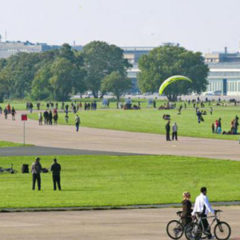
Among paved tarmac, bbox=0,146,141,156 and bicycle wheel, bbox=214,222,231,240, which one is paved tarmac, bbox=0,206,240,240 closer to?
bicycle wheel, bbox=214,222,231,240

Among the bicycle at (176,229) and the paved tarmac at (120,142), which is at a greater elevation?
the bicycle at (176,229)

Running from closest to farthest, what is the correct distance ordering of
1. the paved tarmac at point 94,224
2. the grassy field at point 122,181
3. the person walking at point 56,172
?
the paved tarmac at point 94,224, the grassy field at point 122,181, the person walking at point 56,172

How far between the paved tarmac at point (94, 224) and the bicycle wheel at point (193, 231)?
1446mm

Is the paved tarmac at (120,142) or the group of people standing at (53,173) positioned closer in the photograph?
the group of people standing at (53,173)

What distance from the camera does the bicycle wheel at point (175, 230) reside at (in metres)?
31.0

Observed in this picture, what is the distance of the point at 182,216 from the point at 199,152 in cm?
4261

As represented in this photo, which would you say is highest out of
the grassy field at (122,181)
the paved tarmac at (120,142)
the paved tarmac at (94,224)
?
the paved tarmac at (94,224)

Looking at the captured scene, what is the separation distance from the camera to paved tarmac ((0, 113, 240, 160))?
245ft

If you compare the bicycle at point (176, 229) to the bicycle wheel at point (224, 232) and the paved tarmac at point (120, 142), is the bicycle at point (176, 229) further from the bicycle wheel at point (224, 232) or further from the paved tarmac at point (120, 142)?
the paved tarmac at point (120, 142)

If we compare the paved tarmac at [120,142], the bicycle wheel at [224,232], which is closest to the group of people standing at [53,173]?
the bicycle wheel at [224,232]

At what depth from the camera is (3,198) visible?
143 feet

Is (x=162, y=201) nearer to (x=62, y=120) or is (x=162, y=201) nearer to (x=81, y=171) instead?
(x=81, y=171)

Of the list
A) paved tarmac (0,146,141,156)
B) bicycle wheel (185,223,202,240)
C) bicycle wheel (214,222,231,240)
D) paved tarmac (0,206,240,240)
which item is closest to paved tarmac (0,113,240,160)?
paved tarmac (0,146,141,156)

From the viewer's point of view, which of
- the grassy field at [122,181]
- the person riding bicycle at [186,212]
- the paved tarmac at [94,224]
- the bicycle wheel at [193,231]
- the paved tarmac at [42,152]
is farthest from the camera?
the paved tarmac at [42,152]
